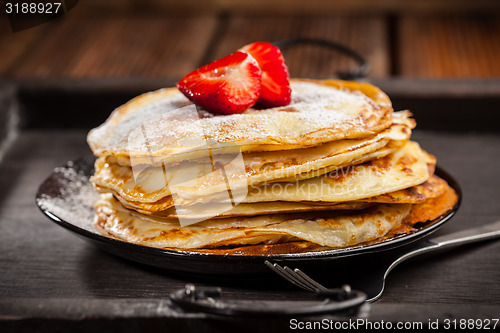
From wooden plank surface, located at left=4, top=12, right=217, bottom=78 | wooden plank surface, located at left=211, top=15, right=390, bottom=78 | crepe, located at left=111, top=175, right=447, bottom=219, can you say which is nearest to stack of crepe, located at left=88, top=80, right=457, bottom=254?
crepe, located at left=111, top=175, right=447, bottom=219

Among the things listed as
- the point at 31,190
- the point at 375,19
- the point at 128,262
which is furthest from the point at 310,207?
the point at 375,19

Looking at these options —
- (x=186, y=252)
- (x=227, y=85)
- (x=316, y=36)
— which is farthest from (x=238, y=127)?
(x=316, y=36)

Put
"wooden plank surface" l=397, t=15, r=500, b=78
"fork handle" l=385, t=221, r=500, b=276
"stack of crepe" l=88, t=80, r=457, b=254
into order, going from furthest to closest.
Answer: "wooden plank surface" l=397, t=15, r=500, b=78, "fork handle" l=385, t=221, r=500, b=276, "stack of crepe" l=88, t=80, r=457, b=254

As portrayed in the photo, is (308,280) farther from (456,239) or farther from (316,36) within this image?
(316,36)

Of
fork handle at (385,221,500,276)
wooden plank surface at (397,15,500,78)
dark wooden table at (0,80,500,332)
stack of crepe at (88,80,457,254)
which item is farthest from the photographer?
wooden plank surface at (397,15,500,78)

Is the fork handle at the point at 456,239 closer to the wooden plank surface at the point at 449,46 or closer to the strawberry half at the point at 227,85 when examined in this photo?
the strawberry half at the point at 227,85

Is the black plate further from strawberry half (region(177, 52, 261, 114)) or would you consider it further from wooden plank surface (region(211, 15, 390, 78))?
wooden plank surface (region(211, 15, 390, 78))

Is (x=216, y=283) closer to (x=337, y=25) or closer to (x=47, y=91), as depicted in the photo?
(x=47, y=91)
